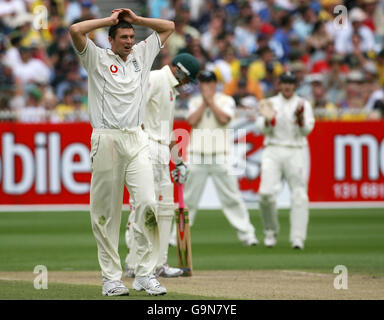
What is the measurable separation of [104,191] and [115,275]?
799 mm

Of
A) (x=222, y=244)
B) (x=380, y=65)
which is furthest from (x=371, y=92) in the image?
(x=222, y=244)

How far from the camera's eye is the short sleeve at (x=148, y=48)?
31.4ft

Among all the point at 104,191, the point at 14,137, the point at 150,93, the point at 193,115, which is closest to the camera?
the point at 104,191

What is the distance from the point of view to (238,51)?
2431cm

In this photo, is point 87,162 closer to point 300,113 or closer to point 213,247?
point 213,247

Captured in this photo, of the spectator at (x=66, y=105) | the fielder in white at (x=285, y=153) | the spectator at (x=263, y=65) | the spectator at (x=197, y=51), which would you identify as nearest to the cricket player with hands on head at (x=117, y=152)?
the fielder in white at (x=285, y=153)

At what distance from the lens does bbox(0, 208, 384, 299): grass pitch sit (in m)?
12.2

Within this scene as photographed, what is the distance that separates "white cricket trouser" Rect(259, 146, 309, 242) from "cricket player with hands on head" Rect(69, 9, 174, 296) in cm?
542

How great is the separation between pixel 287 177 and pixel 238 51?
393 inches

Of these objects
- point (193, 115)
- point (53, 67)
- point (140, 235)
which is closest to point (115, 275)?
point (140, 235)

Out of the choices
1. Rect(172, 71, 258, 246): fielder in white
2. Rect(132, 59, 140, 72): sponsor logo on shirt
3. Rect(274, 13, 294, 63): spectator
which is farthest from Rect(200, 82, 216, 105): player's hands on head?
Rect(274, 13, 294, 63): spectator

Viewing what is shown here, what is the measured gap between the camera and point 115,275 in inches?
367
